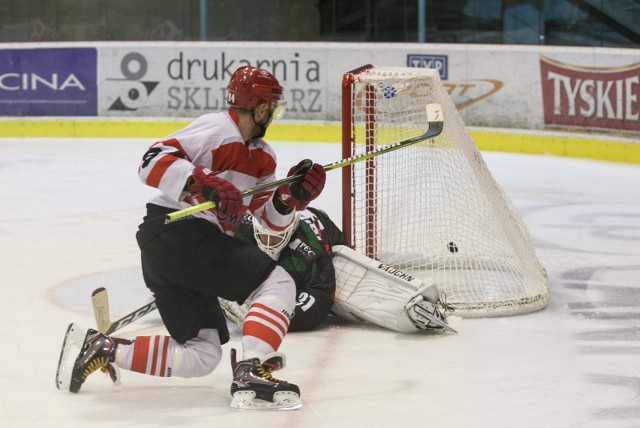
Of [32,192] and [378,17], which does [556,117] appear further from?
[32,192]

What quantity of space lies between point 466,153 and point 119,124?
6.71m

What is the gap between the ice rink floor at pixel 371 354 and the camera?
3.19m

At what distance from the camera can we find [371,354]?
3.86 metres

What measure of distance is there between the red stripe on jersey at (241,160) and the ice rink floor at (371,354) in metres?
0.67

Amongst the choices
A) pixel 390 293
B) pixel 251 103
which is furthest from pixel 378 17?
pixel 251 103

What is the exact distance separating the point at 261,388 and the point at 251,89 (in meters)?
0.82

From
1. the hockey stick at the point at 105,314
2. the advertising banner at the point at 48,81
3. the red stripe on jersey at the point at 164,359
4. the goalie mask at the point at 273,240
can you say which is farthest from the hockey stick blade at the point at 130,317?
the advertising banner at the point at 48,81

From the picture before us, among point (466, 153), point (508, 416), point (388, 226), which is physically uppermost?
point (466, 153)

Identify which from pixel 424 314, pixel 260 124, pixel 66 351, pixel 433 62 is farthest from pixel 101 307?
pixel 433 62

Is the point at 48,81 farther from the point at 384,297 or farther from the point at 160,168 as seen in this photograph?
the point at 160,168

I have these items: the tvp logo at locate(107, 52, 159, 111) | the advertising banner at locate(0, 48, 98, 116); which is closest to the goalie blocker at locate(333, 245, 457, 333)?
the tvp logo at locate(107, 52, 159, 111)

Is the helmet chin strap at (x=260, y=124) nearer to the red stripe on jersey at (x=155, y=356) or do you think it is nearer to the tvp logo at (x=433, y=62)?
the red stripe on jersey at (x=155, y=356)

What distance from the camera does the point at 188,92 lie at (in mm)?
10805

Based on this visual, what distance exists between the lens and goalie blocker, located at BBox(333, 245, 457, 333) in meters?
4.07
